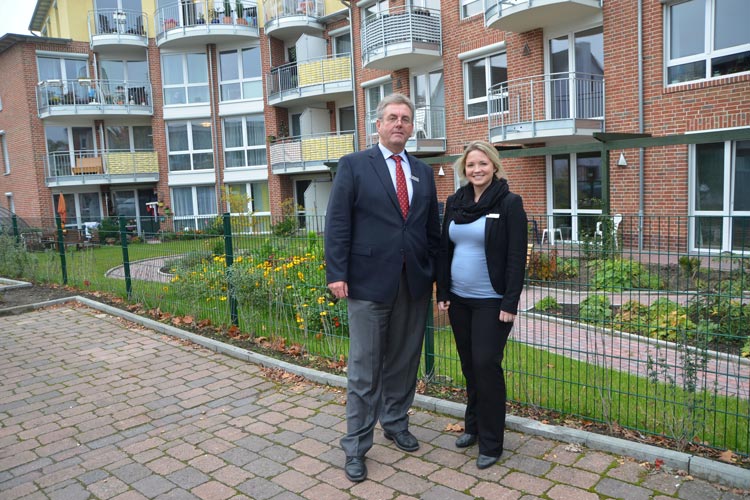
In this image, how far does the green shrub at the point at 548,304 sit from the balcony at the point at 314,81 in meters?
19.8

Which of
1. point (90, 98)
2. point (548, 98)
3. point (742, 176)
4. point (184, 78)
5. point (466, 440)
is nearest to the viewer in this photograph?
point (466, 440)

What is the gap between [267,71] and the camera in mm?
25891

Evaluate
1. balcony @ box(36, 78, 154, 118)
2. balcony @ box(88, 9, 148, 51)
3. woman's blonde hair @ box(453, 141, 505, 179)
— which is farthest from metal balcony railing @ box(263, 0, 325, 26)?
woman's blonde hair @ box(453, 141, 505, 179)

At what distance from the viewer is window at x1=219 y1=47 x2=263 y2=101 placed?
26469 mm

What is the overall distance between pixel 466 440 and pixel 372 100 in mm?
19995

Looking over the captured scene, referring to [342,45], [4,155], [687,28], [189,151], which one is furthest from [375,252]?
[4,155]

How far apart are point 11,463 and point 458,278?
10.6 ft

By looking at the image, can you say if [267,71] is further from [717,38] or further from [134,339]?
[134,339]

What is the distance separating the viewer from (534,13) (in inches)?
556

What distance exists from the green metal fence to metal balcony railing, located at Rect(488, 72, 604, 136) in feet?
31.8

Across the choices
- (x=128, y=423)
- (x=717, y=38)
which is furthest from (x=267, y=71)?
(x=128, y=423)

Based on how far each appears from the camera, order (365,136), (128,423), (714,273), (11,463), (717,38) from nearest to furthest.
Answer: (714,273) < (11,463) < (128,423) < (717,38) < (365,136)

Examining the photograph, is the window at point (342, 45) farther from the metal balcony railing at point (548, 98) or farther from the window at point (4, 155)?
the window at point (4, 155)

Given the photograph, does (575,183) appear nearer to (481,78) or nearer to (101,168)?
(481,78)
